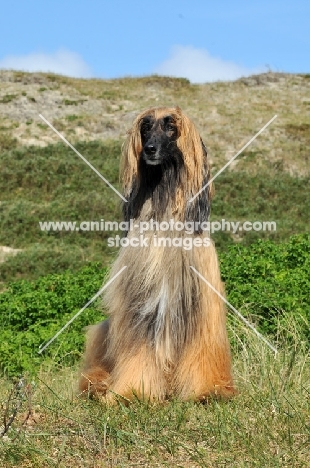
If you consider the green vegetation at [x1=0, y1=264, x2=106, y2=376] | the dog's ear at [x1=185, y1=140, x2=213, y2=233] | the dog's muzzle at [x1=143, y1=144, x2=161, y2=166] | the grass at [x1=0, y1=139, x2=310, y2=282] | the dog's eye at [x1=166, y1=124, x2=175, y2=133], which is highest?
the grass at [x1=0, y1=139, x2=310, y2=282]

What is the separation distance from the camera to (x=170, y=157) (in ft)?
17.8

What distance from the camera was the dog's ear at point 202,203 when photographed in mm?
5379

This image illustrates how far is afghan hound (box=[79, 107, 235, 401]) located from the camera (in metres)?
5.38

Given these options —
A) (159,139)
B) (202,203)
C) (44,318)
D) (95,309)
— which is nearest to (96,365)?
(202,203)

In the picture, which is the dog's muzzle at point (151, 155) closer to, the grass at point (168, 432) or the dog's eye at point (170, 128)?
the dog's eye at point (170, 128)

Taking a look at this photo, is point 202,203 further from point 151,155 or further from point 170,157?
point 151,155

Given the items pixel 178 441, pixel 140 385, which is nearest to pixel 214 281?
pixel 140 385

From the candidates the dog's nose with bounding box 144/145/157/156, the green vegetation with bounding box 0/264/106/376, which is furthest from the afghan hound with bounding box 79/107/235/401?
the green vegetation with bounding box 0/264/106/376

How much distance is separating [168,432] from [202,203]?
5.35 feet

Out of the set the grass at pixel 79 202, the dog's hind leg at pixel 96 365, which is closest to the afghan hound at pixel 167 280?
the dog's hind leg at pixel 96 365

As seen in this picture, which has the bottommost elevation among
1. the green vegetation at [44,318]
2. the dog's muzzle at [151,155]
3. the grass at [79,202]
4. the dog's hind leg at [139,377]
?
the dog's hind leg at [139,377]

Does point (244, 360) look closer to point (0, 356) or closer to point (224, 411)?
point (224, 411)

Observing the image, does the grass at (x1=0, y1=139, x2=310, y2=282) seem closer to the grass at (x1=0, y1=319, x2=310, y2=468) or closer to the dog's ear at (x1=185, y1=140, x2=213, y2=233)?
the dog's ear at (x1=185, y1=140, x2=213, y2=233)

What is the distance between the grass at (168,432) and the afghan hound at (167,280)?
21 centimetres
